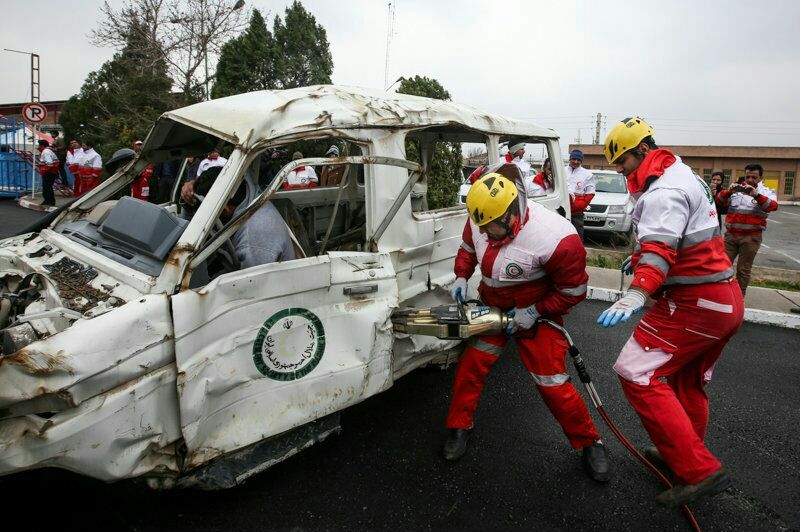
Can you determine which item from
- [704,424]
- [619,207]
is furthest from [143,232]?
[619,207]

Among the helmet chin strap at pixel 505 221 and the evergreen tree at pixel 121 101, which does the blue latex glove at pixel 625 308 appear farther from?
the evergreen tree at pixel 121 101

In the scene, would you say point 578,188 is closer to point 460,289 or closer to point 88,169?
point 460,289

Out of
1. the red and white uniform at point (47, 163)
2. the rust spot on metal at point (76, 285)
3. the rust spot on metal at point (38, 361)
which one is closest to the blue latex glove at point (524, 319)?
the rust spot on metal at point (76, 285)

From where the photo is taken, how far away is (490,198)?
104 inches

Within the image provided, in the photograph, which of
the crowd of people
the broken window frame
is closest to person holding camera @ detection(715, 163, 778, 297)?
the crowd of people

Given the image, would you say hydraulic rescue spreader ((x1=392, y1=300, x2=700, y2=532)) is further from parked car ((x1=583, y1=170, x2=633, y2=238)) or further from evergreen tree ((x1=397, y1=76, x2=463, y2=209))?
parked car ((x1=583, y1=170, x2=633, y2=238))

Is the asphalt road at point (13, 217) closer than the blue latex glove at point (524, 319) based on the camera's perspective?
No

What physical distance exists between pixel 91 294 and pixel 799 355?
18.8ft

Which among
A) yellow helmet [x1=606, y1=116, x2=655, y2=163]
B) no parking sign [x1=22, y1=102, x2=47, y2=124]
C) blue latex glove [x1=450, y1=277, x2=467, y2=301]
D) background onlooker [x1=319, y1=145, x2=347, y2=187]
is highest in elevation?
no parking sign [x1=22, y1=102, x2=47, y2=124]

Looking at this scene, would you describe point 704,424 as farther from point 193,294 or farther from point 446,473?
point 193,294

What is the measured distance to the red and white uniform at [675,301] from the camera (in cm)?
236

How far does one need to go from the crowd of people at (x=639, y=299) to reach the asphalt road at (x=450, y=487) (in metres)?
0.19

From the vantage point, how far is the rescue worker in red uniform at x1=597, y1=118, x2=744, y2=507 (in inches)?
91.7

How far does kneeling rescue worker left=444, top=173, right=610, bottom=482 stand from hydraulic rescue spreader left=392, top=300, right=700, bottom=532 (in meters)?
0.08
